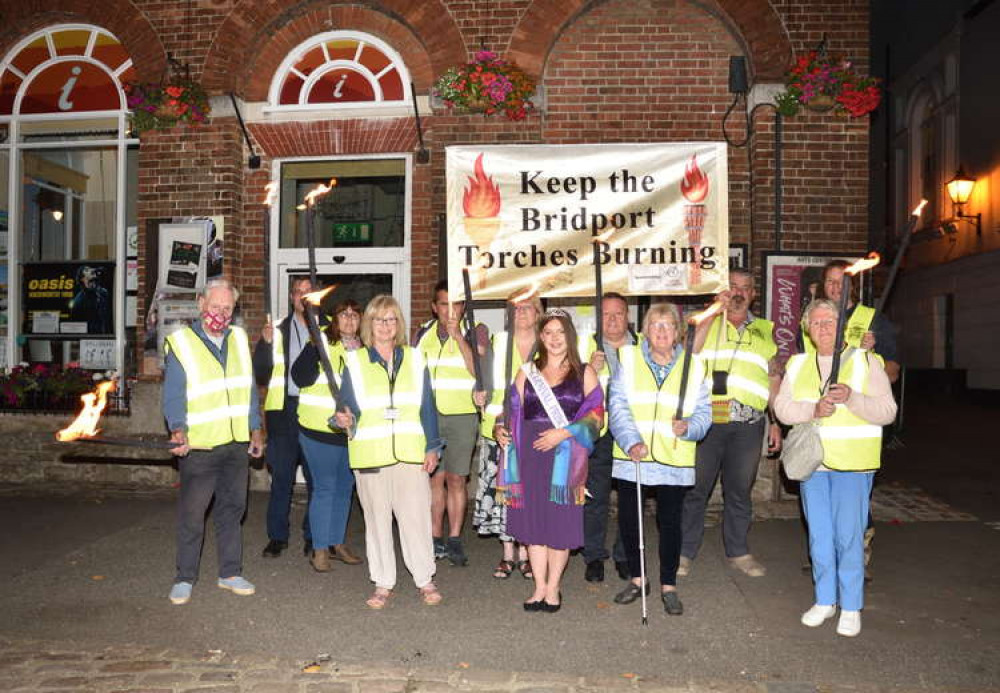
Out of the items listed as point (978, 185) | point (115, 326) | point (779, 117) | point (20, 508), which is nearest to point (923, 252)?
Result: point (978, 185)

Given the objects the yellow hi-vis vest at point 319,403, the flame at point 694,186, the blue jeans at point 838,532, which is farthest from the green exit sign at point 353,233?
the blue jeans at point 838,532

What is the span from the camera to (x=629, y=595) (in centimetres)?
546

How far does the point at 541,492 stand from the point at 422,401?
960 mm

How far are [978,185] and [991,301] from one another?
9.29ft

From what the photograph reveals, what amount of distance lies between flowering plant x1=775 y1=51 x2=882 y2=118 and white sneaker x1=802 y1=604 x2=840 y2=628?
543cm

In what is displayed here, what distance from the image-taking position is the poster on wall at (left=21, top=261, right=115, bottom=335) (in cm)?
1051

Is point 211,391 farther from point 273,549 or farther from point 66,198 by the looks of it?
point 66,198

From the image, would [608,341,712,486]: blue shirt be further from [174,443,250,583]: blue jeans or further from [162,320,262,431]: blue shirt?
[162,320,262,431]: blue shirt

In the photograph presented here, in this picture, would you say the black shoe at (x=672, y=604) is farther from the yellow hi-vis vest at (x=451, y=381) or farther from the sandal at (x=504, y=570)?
the yellow hi-vis vest at (x=451, y=381)

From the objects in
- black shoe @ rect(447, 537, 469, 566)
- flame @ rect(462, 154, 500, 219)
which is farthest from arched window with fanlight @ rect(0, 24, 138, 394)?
black shoe @ rect(447, 537, 469, 566)

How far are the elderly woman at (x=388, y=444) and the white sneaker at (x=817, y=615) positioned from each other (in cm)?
218

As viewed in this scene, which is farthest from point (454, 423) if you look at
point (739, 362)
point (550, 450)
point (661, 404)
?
point (739, 362)

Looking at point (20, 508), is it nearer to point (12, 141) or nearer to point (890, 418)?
point (12, 141)

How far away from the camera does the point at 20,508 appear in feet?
27.3
